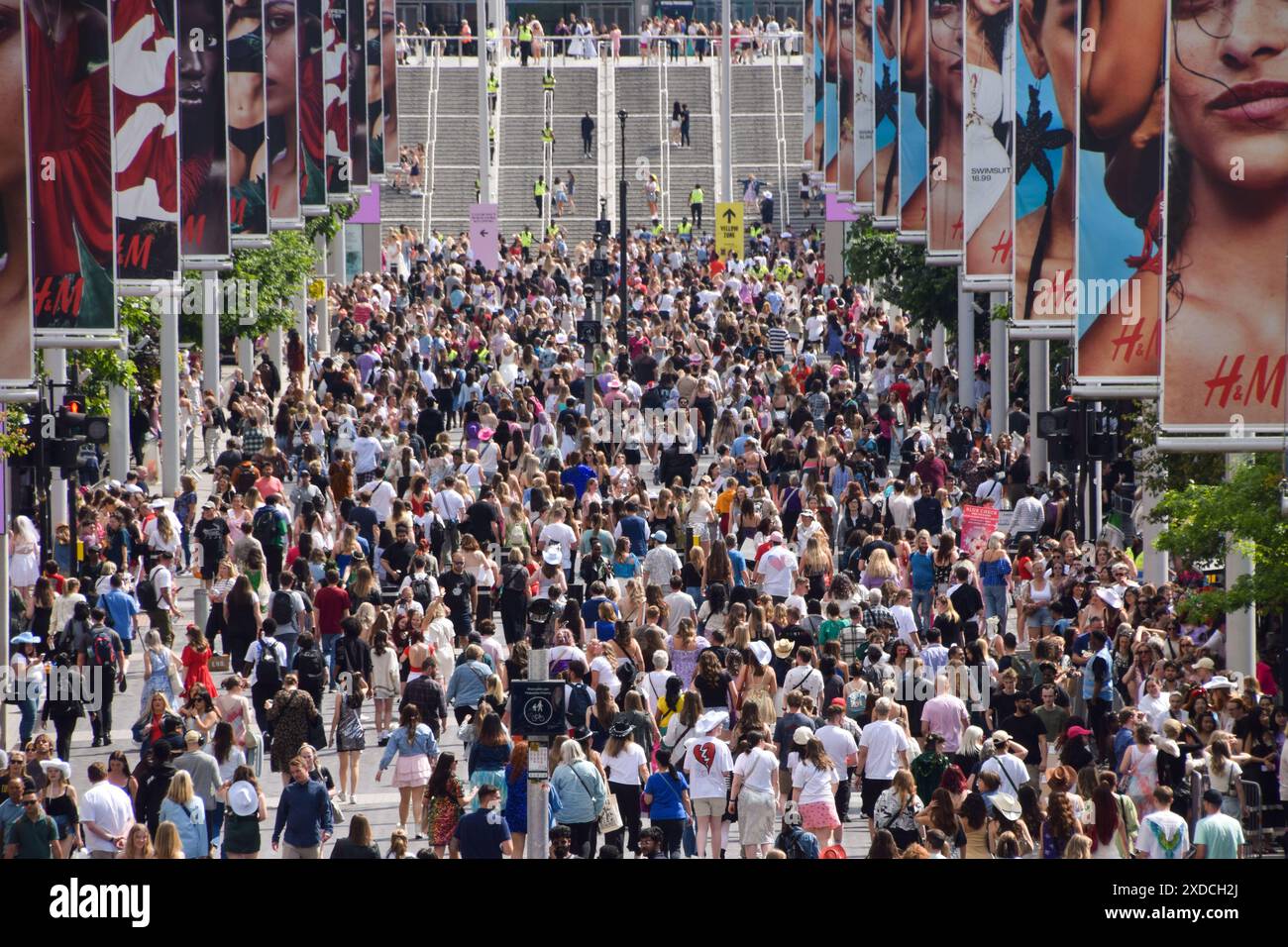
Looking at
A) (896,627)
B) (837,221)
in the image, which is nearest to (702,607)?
(896,627)

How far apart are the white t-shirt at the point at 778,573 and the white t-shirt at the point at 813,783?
729 cm

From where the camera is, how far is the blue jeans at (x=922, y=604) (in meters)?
22.5

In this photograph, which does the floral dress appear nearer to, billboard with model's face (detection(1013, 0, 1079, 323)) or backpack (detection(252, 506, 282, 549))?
backpack (detection(252, 506, 282, 549))

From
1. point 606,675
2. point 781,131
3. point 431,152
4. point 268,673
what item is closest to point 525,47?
point 431,152

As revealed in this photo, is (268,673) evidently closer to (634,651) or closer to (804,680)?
(634,651)

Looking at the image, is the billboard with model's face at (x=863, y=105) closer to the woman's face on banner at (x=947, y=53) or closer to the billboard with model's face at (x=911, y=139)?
the billboard with model's face at (x=911, y=139)

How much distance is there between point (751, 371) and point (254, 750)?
72.5 feet

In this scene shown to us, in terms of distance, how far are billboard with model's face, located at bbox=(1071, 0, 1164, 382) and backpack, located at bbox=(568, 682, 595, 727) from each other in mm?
5410

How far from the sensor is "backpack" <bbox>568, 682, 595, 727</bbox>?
16.5 metres

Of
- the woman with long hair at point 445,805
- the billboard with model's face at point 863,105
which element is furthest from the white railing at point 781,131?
the woman with long hair at point 445,805

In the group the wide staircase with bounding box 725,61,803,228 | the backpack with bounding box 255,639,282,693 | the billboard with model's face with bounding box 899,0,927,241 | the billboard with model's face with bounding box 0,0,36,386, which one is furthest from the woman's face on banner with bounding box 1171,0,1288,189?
the wide staircase with bounding box 725,61,803,228

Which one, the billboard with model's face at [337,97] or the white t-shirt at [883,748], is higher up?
the billboard with model's face at [337,97]
